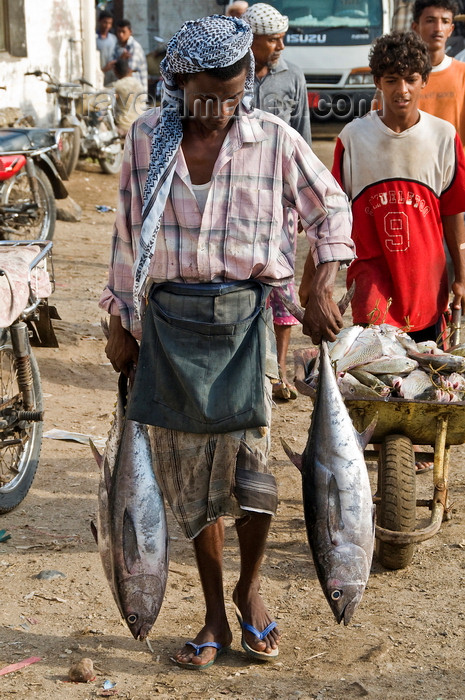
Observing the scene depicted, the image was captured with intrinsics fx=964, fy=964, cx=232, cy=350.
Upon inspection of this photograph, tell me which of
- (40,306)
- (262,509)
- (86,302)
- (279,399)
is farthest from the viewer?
(86,302)

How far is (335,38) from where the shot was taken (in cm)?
1535

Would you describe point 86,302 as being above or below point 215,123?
below

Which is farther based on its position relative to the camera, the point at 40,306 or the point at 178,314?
the point at 40,306

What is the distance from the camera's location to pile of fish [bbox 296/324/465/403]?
12.6 ft

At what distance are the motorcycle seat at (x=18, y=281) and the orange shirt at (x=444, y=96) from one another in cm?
223

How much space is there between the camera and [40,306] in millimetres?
4680

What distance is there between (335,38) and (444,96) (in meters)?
10.8

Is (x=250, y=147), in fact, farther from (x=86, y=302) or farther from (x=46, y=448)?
(x=86, y=302)

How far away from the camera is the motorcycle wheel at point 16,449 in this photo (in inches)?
173

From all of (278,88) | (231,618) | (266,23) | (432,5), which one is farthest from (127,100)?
(231,618)

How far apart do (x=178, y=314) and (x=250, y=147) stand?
1.80 ft

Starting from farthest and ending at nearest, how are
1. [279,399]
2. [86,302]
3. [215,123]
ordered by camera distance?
[86,302] < [279,399] < [215,123]

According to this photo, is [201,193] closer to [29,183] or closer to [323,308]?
[323,308]

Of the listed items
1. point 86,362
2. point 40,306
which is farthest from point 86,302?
point 40,306
